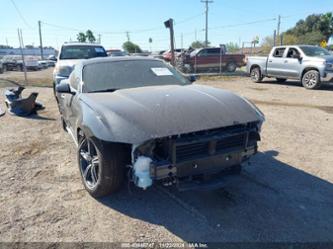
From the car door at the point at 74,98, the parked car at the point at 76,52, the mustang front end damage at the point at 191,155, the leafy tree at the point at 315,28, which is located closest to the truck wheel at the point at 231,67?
the parked car at the point at 76,52

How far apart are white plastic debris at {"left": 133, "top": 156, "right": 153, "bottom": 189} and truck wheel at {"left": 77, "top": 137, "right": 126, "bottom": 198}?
312 mm

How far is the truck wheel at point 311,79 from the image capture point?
12212mm

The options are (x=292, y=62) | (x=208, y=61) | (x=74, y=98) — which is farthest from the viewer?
(x=208, y=61)

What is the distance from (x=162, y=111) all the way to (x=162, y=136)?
40cm

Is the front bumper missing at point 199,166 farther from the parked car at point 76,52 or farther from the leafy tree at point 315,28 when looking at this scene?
the leafy tree at point 315,28

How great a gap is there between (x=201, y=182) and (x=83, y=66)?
2.52 metres

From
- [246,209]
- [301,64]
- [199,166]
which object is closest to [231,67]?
[301,64]

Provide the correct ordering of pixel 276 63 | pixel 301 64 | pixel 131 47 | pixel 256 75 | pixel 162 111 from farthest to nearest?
pixel 131 47
pixel 256 75
pixel 276 63
pixel 301 64
pixel 162 111

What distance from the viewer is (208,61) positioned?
21375 millimetres

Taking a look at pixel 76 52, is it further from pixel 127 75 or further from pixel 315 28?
pixel 315 28

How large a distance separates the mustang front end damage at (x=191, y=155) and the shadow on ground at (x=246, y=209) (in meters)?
0.37

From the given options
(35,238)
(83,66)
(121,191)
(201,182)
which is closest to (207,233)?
(201,182)

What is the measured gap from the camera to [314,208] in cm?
335

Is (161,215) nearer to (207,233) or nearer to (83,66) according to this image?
(207,233)
